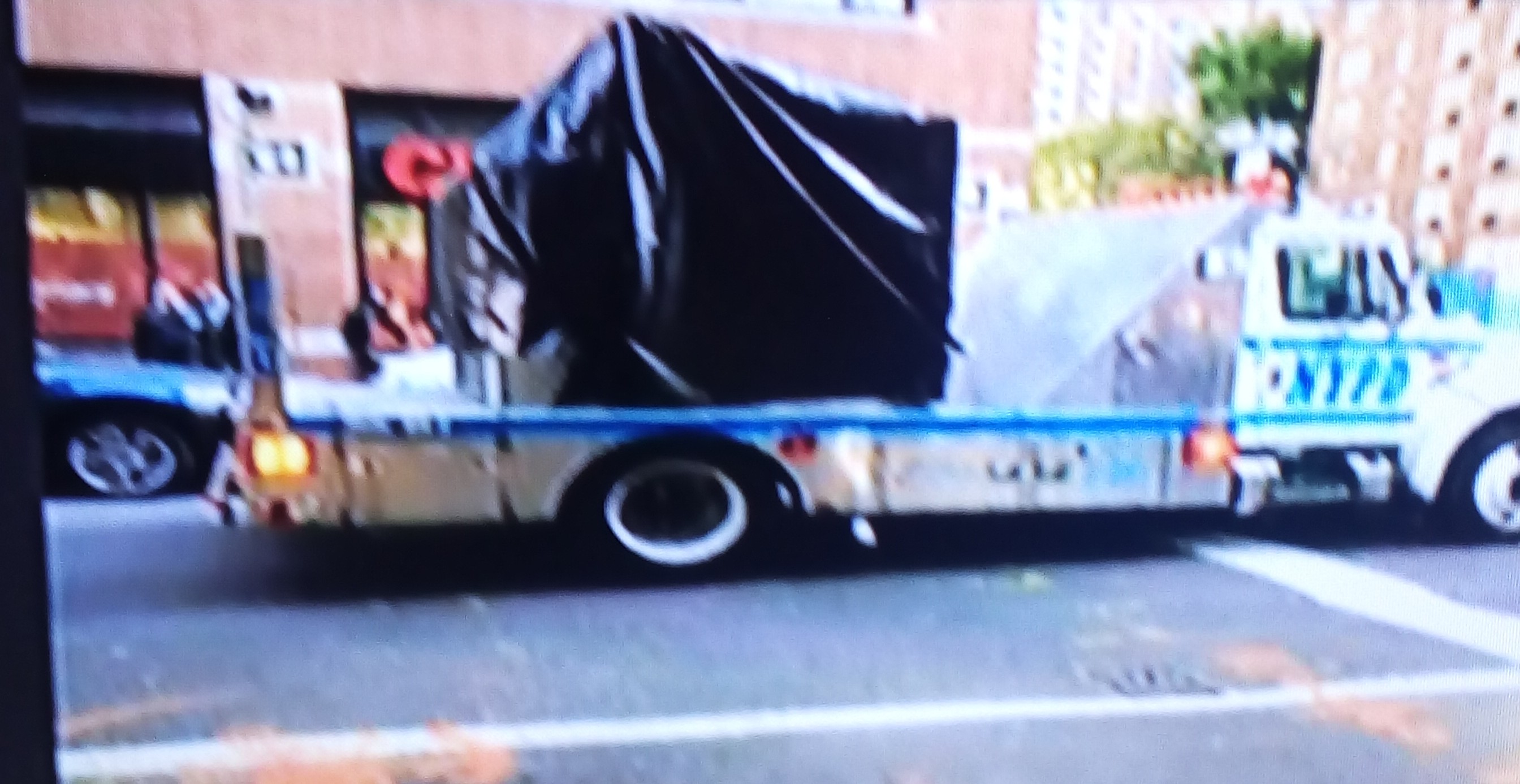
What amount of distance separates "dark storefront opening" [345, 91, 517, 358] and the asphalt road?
0.26m

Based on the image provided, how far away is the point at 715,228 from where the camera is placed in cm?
110

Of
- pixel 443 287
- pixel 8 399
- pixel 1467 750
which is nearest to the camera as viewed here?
pixel 8 399

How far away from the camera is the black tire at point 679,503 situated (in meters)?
1.16

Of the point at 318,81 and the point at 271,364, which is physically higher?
the point at 318,81

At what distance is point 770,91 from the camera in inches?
42.2

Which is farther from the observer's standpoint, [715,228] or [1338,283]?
[1338,283]

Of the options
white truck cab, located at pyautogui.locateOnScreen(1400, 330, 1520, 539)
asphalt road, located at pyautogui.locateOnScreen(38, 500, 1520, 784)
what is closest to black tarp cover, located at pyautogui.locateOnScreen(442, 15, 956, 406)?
asphalt road, located at pyautogui.locateOnScreen(38, 500, 1520, 784)

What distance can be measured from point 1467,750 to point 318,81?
1443 millimetres

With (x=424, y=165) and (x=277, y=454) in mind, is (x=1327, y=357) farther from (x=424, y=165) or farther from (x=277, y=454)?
(x=277, y=454)

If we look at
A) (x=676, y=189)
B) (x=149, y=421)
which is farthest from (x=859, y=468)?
(x=149, y=421)

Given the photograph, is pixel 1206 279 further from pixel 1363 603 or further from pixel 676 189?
pixel 676 189

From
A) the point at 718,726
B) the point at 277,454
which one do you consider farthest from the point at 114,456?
the point at 718,726

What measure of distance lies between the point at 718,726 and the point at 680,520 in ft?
0.77

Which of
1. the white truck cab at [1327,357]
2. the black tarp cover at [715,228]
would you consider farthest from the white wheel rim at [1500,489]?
the black tarp cover at [715,228]
